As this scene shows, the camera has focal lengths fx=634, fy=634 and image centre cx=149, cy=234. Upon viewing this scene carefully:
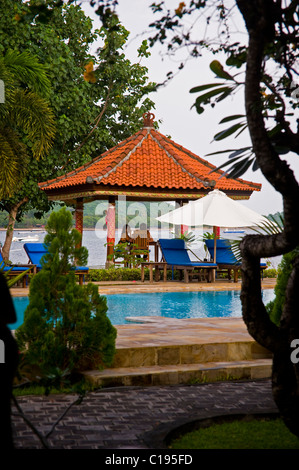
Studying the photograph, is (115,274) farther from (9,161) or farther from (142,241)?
(9,161)

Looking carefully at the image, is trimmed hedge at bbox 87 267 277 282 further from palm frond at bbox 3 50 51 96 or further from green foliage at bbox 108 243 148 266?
palm frond at bbox 3 50 51 96

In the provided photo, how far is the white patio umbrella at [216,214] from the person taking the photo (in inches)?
744

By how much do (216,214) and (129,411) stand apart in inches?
551

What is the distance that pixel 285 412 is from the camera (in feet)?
13.6

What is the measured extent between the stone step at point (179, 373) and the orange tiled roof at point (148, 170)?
13743 mm

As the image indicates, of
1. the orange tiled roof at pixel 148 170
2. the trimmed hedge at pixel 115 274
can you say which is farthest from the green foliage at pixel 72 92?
the trimmed hedge at pixel 115 274

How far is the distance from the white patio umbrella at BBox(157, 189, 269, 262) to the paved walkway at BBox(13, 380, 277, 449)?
40.0ft

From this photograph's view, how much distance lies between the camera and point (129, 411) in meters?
5.46

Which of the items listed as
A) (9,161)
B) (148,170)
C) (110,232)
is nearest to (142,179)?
(148,170)

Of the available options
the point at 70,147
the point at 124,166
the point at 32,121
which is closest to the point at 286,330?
the point at 32,121

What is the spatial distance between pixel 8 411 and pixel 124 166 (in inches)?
789

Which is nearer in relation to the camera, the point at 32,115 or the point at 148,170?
the point at 32,115

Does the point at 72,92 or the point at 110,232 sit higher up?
the point at 72,92

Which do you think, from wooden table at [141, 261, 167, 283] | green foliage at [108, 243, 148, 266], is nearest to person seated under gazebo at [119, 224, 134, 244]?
green foliage at [108, 243, 148, 266]
